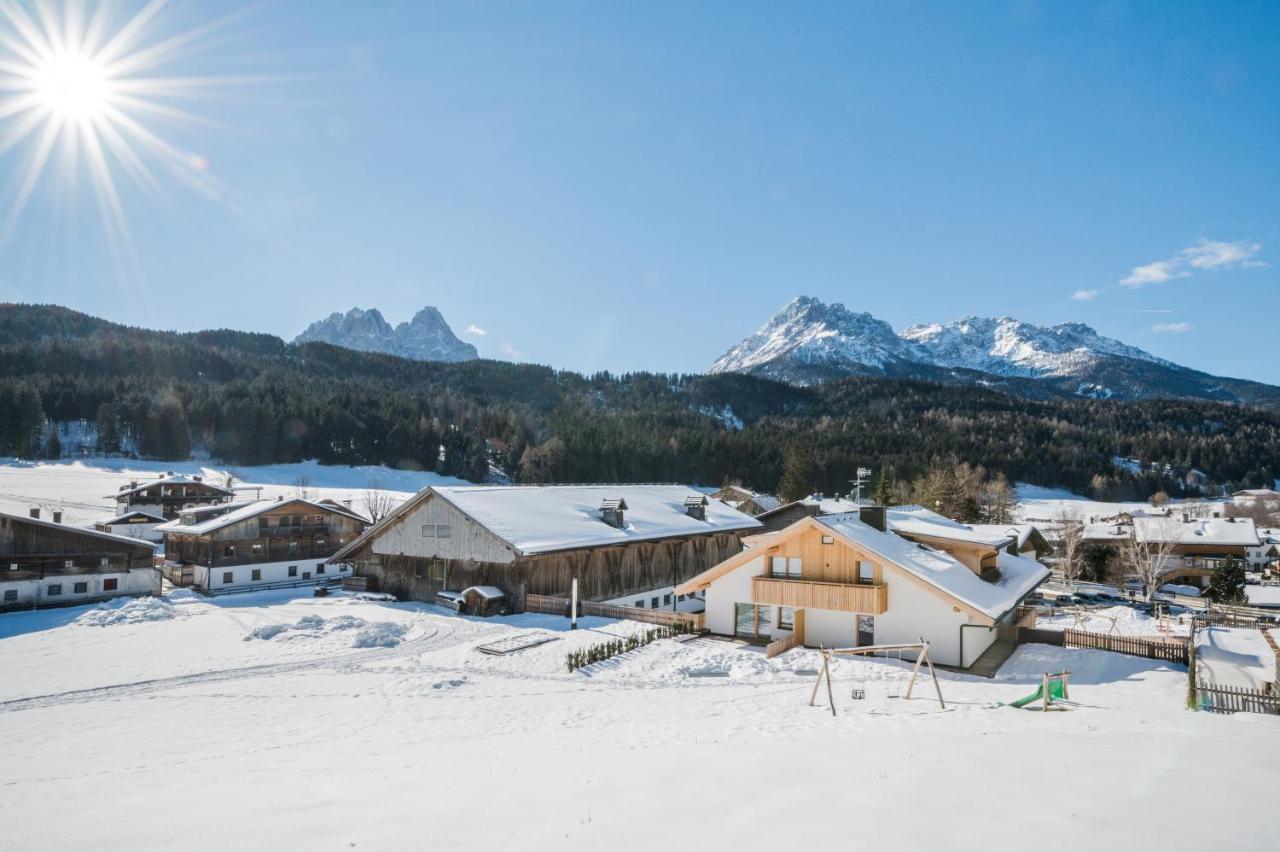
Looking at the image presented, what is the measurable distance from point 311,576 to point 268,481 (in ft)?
195

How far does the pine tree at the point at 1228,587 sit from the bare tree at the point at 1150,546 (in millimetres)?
3787

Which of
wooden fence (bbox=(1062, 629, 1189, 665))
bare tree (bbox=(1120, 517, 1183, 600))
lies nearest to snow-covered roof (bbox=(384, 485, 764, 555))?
wooden fence (bbox=(1062, 629, 1189, 665))

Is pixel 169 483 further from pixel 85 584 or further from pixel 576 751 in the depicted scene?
pixel 576 751

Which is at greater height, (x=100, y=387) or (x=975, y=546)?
(x=100, y=387)

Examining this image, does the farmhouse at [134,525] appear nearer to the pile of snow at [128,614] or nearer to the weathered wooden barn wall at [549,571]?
the pile of snow at [128,614]

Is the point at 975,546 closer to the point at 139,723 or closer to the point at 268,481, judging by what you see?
the point at 139,723

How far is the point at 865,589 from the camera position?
2694 centimetres

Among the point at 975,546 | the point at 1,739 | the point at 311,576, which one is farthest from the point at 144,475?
the point at 975,546

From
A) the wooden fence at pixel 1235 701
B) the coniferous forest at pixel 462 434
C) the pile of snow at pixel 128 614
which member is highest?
the coniferous forest at pixel 462 434

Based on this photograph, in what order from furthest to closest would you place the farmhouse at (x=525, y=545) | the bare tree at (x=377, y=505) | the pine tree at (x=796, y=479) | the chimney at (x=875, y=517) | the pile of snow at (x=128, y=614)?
the pine tree at (x=796, y=479)
the bare tree at (x=377, y=505)
the farmhouse at (x=525, y=545)
the pile of snow at (x=128, y=614)
the chimney at (x=875, y=517)

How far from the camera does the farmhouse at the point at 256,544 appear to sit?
45.4 meters

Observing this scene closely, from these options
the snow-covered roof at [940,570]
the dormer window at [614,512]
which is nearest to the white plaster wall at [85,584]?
the dormer window at [614,512]

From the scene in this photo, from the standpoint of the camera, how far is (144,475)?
95.7m

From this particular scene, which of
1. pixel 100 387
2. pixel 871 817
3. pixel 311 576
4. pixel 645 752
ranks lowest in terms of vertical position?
pixel 311 576
